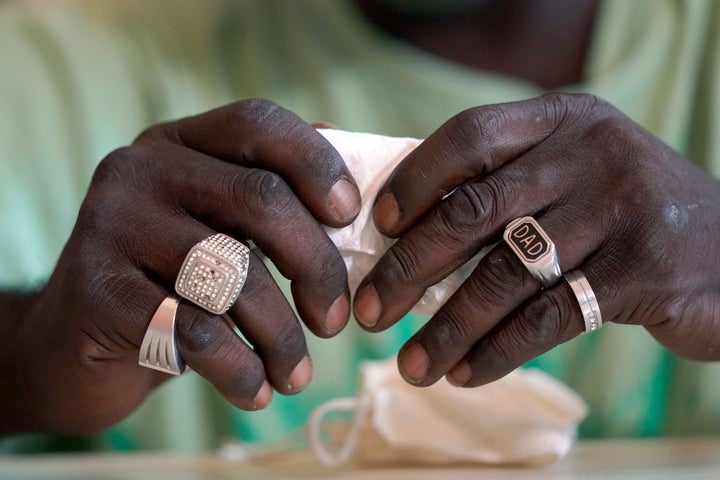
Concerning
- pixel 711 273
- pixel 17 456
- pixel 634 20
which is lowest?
pixel 17 456

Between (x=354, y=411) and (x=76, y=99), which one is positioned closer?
(x=354, y=411)

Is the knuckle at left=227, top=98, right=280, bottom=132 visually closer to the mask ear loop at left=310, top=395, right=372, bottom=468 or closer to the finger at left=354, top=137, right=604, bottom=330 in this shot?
the finger at left=354, top=137, right=604, bottom=330

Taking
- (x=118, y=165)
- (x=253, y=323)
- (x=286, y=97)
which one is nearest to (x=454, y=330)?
(x=253, y=323)

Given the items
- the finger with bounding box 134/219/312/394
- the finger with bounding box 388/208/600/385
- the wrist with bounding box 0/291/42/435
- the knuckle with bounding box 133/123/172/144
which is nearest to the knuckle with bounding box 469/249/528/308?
the finger with bounding box 388/208/600/385

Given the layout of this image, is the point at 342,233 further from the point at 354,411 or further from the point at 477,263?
the point at 354,411

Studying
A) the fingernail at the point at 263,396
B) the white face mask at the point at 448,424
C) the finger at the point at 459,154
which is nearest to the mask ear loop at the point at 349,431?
the white face mask at the point at 448,424

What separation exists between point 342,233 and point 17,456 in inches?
16.8

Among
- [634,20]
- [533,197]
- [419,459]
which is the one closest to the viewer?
[533,197]

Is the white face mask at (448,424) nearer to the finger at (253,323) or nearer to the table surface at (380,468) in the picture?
the table surface at (380,468)

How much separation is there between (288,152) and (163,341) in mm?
140

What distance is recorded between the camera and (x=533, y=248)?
42 centimetres

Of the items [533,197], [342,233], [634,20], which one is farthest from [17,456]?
[634,20]

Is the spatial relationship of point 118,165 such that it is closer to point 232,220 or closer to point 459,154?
point 232,220

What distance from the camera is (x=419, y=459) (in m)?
0.60
